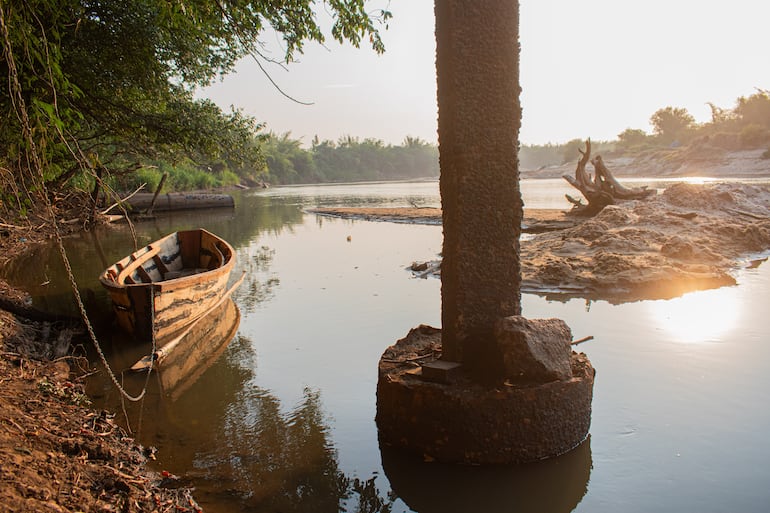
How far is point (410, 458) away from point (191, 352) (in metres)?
3.67

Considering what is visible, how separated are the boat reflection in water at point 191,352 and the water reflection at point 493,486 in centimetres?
267

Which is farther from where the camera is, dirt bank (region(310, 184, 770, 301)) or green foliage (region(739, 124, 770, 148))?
green foliage (region(739, 124, 770, 148))

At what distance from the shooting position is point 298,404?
15.5 ft

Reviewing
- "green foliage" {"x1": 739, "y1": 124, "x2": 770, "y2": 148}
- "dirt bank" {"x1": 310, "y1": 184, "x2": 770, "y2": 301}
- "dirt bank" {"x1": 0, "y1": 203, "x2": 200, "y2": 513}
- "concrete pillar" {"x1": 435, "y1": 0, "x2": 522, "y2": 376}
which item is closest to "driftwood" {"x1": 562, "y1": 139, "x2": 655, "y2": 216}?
"dirt bank" {"x1": 310, "y1": 184, "x2": 770, "y2": 301}

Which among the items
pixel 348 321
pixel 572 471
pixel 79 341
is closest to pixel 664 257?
pixel 348 321

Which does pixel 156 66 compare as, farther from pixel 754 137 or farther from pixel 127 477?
pixel 754 137

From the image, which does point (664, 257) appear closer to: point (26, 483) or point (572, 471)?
point (572, 471)

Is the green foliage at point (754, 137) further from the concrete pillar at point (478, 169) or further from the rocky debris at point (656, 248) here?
the concrete pillar at point (478, 169)

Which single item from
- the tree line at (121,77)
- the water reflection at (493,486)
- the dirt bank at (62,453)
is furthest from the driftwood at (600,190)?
the dirt bank at (62,453)

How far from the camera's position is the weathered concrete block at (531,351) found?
3.43m

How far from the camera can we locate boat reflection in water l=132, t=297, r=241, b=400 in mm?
5535

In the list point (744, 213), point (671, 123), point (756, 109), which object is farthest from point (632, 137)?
point (744, 213)

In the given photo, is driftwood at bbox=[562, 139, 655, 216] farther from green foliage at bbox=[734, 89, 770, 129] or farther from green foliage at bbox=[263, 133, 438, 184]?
green foliage at bbox=[263, 133, 438, 184]

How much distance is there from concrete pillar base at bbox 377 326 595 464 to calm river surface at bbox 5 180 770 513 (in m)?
0.11
